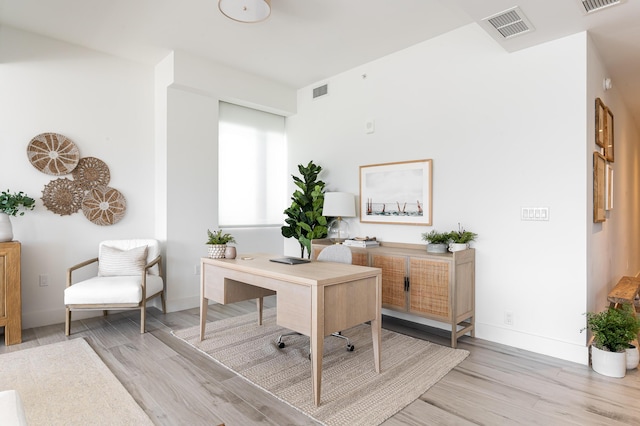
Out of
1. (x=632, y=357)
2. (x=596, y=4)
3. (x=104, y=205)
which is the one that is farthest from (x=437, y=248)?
(x=104, y=205)

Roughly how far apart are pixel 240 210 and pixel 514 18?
3.92m

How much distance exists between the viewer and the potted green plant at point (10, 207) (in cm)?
330

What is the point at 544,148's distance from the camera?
3.11 meters

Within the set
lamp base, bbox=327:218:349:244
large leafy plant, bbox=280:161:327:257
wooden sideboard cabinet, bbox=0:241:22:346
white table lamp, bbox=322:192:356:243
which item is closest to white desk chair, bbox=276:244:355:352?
white table lamp, bbox=322:192:356:243

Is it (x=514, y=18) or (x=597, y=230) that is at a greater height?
(x=514, y=18)

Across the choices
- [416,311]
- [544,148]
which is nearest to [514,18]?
[544,148]

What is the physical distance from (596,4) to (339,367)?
3.22m

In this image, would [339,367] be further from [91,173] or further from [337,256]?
[91,173]

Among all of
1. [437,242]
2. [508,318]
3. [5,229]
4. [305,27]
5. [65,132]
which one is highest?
[305,27]

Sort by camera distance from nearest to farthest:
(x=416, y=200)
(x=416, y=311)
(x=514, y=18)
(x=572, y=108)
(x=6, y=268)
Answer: (x=514, y=18), (x=572, y=108), (x=6, y=268), (x=416, y=311), (x=416, y=200)

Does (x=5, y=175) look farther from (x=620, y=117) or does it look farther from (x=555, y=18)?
(x=620, y=117)

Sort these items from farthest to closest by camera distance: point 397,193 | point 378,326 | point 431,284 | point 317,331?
point 397,193
point 431,284
point 378,326
point 317,331

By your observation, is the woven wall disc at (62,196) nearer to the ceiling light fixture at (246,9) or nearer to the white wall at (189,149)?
the white wall at (189,149)

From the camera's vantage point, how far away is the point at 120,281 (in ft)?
11.9
